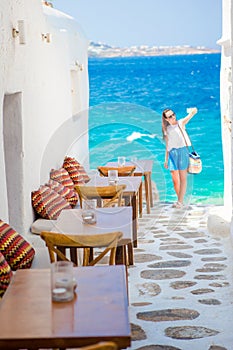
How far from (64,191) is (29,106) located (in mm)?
1418

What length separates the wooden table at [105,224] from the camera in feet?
19.6

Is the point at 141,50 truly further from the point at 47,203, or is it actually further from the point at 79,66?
the point at 47,203

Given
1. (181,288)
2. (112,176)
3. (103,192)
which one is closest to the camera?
(181,288)

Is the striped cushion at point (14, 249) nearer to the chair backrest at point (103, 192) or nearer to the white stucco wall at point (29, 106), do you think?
the white stucco wall at point (29, 106)

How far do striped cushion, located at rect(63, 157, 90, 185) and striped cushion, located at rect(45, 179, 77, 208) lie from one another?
85cm

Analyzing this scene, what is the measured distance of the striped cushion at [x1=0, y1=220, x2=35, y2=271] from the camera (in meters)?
5.82

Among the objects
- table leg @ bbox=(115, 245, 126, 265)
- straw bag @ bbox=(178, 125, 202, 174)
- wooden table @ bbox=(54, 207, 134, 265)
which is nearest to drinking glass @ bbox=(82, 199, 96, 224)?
wooden table @ bbox=(54, 207, 134, 265)

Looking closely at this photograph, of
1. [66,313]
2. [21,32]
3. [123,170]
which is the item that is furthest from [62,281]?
[123,170]

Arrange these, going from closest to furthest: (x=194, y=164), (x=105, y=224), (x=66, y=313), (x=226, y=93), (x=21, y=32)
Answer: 1. (x=66, y=313)
2. (x=105, y=224)
3. (x=21, y=32)
4. (x=226, y=93)
5. (x=194, y=164)

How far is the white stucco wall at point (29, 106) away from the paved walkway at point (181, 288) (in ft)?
4.62

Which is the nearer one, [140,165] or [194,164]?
[194,164]

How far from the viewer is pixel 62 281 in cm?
415

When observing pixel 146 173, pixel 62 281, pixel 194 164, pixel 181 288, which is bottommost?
pixel 181 288

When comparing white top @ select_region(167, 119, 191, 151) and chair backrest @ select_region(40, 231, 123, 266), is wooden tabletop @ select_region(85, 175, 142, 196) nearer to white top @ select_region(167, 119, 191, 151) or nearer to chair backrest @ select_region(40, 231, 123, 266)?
white top @ select_region(167, 119, 191, 151)
